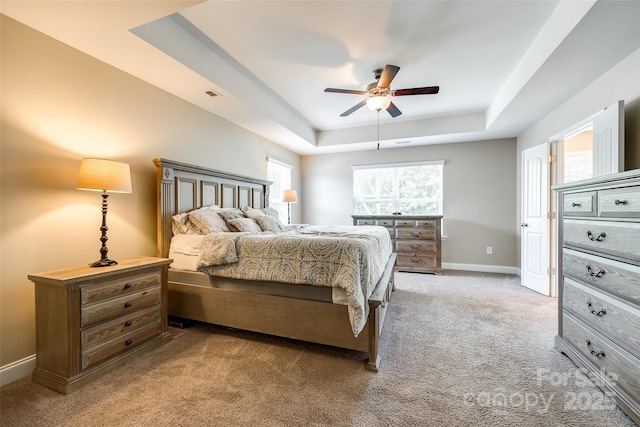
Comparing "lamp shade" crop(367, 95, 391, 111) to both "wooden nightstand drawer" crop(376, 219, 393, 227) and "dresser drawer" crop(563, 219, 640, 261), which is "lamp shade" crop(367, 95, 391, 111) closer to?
"dresser drawer" crop(563, 219, 640, 261)

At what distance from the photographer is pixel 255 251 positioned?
220 cm

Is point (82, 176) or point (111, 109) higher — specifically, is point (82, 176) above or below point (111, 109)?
below

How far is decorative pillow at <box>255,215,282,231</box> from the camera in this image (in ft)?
10.9

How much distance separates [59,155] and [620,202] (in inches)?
154

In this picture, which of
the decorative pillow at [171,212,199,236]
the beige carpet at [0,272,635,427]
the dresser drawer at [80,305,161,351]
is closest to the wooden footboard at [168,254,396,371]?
the beige carpet at [0,272,635,427]

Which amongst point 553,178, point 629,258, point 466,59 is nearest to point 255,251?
point 629,258

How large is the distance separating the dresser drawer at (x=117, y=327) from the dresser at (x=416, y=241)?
3.90 metres

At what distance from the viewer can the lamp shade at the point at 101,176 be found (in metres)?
1.89

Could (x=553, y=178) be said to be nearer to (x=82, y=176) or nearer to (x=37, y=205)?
(x=82, y=176)

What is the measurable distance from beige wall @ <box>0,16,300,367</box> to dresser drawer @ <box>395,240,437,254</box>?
13.0 ft

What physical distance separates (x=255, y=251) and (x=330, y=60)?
7.37ft

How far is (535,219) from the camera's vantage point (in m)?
3.84

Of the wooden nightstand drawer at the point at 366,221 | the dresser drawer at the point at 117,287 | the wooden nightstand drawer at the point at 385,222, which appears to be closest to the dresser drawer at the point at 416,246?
the wooden nightstand drawer at the point at 385,222

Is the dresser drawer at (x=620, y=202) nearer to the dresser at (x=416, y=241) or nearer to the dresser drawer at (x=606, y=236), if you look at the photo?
the dresser drawer at (x=606, y=236)
